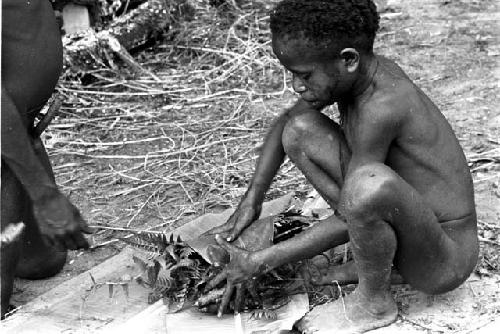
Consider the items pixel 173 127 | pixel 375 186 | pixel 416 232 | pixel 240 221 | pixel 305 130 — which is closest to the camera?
pixel 375 186

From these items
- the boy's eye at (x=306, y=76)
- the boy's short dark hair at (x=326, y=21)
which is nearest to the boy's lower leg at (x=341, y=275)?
the boy's eye at (x=306, y=76)

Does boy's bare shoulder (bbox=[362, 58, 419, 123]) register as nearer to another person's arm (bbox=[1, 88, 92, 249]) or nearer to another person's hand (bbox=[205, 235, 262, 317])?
another person's hand (bbox=[205, 235, 262, 317])

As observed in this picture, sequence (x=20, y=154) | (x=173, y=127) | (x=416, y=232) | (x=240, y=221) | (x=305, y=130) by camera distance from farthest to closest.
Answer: (x=173, y=127) → (x=240, y=221) → (x=305, y=130) → (x=20, y=154) → (x=416, y=232)

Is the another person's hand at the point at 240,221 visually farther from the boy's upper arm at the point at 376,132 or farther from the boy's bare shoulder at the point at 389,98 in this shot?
the boy's bare shoulder at the point at 389,98

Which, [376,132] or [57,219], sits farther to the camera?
[57,219]

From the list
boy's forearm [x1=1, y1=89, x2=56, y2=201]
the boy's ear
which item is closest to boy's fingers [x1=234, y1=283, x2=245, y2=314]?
boy's forearm [x1=1, y1=89, x2=56, y2=201]

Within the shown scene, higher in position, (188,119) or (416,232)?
(416,232)

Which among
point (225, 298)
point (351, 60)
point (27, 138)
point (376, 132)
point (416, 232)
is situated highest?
point (351, 60)

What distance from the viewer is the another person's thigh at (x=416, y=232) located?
297 cm

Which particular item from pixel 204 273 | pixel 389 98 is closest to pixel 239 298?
pixel 204 273

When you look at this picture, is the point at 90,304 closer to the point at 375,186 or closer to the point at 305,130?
the point at 305,130

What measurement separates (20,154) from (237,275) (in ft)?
2.89

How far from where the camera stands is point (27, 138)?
10.7ft

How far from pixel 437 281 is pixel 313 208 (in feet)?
3.15
